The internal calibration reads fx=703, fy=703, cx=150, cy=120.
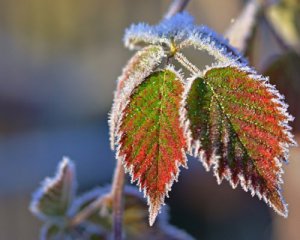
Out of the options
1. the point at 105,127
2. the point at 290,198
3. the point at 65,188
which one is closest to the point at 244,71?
the point at 65,188

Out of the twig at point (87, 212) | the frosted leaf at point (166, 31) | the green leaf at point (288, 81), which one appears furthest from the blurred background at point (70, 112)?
the frosted leaf at point (166, 31)

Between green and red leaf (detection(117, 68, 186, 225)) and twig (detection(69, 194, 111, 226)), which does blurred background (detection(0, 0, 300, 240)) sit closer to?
twig (detection(69, 194, 111, 226))

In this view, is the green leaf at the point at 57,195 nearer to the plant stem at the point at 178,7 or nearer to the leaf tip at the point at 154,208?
the plant stem at the point at 178,7

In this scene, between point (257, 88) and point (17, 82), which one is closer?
point (257, 88)

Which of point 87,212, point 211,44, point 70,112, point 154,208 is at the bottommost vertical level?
point 154,208

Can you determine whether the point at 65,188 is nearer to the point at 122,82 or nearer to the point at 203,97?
the point at 122,82

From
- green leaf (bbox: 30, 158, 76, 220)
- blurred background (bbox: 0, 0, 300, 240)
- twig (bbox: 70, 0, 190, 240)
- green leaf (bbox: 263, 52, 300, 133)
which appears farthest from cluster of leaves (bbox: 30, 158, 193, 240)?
blurred background (bbox: 0, 0, 300, 240)

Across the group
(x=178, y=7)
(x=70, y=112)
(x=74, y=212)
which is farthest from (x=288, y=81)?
(x=70, y=112)

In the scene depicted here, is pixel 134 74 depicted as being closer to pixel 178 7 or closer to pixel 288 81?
pixel 178 7
